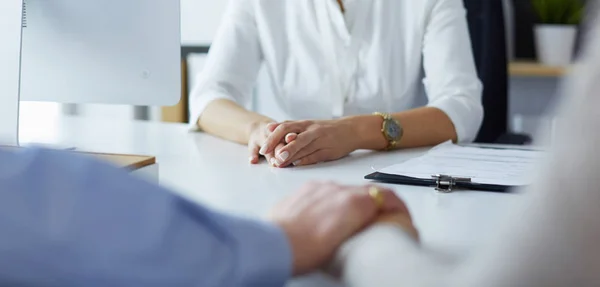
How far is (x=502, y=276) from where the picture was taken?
1.65 feet

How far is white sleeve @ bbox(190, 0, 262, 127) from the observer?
71.7 inches

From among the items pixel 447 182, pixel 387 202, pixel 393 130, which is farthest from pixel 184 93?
pixel 387 202

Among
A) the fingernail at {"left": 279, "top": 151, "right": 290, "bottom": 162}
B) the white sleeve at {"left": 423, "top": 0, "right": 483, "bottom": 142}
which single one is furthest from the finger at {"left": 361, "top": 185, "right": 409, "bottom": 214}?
the white sleeve at {"left": 423, "top": 0, "right": 483, "bottom": 142}

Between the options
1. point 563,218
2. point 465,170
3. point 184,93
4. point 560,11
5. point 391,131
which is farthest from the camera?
point 184,93

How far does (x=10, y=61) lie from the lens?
117 cm

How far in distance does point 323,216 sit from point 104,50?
710 millimetres

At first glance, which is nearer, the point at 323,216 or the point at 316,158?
the point at 323,216

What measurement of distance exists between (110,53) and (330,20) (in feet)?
2.46

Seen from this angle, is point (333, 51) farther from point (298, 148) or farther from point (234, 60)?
point (298, 148)

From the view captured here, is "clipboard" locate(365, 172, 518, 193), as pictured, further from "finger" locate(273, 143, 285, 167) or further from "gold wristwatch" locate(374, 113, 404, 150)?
"gold wristwatch" locate(374, 113, 404, 150)

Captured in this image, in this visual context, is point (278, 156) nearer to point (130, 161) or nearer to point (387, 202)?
point (130, 161)

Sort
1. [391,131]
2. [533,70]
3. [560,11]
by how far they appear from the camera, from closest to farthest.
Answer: [391,131] → [533,70] → [560,11]

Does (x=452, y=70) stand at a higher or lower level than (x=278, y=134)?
higher

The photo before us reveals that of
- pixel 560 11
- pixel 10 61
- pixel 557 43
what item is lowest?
pixel 10 61
